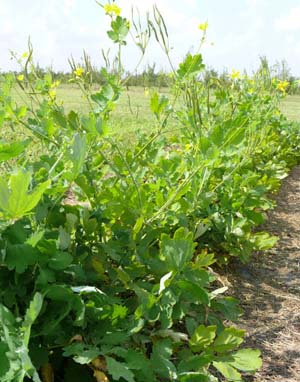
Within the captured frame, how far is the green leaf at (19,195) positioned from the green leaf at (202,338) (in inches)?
26.5

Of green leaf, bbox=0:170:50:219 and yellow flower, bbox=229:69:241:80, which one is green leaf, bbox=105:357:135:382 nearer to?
green leaf, bbox=0:170:50:219

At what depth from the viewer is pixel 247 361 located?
138 centimetres

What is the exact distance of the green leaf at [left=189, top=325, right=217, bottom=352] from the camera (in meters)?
1.43

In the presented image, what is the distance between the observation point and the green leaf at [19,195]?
3.09ft

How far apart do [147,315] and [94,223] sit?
328 millimetres

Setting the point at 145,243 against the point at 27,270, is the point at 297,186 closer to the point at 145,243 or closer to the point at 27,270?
the point at 145,243

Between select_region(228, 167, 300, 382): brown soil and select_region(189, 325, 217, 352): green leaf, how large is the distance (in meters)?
0.36

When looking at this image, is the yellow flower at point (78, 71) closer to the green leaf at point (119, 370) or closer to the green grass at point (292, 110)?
the green leaf at point (119, 370)

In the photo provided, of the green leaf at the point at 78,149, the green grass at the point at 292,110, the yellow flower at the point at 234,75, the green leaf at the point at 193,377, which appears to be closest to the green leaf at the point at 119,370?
the green leaf at the point at 193,377

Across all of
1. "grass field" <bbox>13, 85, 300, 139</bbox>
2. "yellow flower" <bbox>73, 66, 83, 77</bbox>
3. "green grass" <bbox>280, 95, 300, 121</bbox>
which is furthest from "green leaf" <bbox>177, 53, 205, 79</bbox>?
"green grass" <bbox>280, 95, 300, 121</bbox>

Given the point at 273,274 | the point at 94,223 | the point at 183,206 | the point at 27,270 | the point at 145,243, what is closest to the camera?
the point at 27,270

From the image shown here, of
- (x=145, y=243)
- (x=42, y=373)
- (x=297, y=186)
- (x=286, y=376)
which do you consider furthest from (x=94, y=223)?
(x=297, y=186)

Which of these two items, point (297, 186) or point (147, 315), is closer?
point (147, 315)

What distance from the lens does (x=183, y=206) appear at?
1.98 meters
